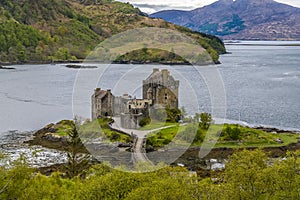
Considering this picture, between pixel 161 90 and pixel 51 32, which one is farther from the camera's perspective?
pixel 51 32

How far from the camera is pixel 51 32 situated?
177m

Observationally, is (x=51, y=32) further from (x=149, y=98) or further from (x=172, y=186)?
(x=172, y=186)

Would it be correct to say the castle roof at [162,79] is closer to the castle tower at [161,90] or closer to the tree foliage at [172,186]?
the castle tower at [161,90]

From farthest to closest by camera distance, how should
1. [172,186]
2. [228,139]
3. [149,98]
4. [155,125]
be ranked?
[149,98] → [155,125] → [228,139] → [172,186]

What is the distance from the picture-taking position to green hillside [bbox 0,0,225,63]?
15300cm

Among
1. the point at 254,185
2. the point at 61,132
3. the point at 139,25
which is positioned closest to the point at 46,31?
the point at 139,25

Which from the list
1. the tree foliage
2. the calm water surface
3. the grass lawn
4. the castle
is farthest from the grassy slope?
the tree foliage

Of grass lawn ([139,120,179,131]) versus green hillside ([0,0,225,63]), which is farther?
green hillside ([0,0,225,63])

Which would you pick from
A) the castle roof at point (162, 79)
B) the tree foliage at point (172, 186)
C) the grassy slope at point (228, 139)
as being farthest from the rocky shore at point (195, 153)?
the tree foliage at point (172, 186)

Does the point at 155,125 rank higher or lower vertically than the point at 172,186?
lower

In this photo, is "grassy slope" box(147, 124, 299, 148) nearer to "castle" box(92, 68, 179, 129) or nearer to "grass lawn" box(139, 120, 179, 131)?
"grass lawn" box(139, 120, 179, 131)

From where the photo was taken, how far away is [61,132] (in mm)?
49375

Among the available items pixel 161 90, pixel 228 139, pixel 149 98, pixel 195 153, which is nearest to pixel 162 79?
pixel 161 90

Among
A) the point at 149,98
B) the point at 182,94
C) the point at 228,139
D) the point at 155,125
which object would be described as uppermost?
the point at 149,98
